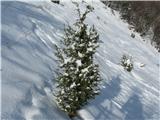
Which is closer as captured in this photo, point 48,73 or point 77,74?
point 77,74

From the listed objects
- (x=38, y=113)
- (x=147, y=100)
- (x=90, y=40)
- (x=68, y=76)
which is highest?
(x=90, y=40)

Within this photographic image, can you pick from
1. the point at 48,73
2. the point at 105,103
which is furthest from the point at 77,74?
the point at 105,103

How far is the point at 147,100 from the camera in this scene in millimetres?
11391

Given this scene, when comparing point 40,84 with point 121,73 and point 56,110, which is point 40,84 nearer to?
point 56,110

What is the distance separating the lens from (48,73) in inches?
317

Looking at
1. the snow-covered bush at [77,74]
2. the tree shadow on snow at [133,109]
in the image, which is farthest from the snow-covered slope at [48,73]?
the snow-covered bush at [77,74]

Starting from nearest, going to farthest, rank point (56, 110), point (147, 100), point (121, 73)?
1. point (56, 110)
2. point (147, 100)
3. point (121, 73)

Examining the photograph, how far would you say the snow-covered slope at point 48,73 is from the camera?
650cm

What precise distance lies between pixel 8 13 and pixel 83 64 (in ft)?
9.78

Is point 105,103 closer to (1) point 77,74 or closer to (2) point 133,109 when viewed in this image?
(2) point 133,109

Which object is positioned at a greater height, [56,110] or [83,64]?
[83,64]

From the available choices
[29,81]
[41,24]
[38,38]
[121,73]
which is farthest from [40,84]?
[121,73]

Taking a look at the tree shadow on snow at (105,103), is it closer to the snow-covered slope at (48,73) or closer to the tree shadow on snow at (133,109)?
the snow-covered slope at (48,73)

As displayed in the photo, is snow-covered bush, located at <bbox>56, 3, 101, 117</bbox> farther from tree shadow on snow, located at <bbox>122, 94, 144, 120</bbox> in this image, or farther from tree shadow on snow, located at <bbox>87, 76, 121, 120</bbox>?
tree shadow on snow, located at <bbox>122, 94, 144, 120</bbox>
